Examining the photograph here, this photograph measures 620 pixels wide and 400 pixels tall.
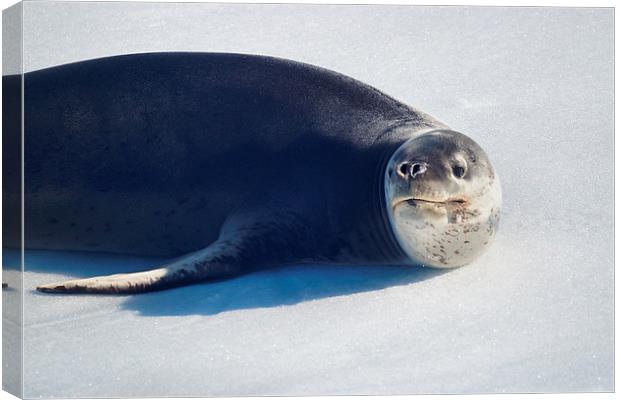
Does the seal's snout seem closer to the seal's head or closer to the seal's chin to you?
the seal's head

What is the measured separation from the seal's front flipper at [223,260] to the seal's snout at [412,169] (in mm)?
701

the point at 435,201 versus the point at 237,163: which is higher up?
the point at 237,163

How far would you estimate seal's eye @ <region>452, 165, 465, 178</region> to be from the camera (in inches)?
207

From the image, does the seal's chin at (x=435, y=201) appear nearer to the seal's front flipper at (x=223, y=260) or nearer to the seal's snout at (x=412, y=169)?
the seal's snout at (x=412, y=169)

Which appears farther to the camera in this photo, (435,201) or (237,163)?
(237,163)

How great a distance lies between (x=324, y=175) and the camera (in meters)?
5.74

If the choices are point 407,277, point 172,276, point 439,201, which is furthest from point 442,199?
point 172,276

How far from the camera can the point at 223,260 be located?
5254 mm

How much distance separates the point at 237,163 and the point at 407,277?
1.09 m

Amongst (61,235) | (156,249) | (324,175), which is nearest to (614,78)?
(324,175)

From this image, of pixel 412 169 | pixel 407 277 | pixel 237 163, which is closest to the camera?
pixel 412 169

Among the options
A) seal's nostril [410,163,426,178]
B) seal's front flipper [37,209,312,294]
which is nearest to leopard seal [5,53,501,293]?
seal's front flipper [37,209,312,294]

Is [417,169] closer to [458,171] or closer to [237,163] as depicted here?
[458,171]

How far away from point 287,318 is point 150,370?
0.67 meters
